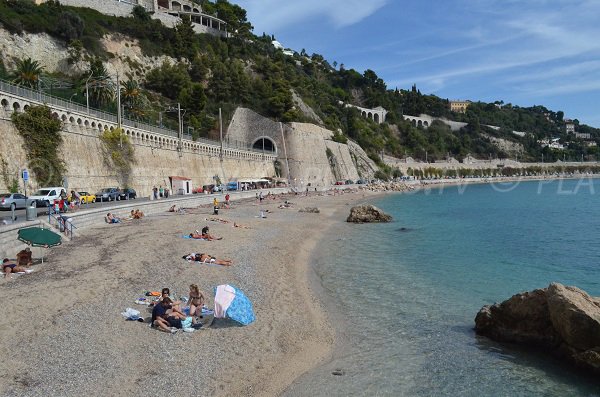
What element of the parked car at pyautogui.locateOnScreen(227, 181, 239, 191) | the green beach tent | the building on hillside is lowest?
the green beach tent

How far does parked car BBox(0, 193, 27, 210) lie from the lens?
23.0 meters

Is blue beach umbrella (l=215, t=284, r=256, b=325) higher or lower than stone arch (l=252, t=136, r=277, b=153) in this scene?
lower

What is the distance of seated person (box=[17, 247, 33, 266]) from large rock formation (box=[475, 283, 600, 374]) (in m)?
13.6

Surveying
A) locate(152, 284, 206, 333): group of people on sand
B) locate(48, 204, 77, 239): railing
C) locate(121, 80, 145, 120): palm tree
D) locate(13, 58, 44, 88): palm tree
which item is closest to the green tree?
locate(48, 204, 77, 239): railing

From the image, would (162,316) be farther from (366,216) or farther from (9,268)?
(366,216)

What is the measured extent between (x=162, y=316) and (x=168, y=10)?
106 m

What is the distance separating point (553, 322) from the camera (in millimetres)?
10305

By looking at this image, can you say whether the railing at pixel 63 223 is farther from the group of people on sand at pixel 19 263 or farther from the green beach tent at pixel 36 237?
the group of people on sand at pixel 19 263

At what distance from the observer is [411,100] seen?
7613 inches

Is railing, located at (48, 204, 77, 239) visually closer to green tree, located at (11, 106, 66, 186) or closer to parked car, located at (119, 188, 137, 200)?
green tree, located at (11, 106, 66, 186)

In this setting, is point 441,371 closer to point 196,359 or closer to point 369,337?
point 369,337

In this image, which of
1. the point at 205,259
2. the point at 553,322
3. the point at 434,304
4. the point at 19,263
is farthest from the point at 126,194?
the point at 553,322

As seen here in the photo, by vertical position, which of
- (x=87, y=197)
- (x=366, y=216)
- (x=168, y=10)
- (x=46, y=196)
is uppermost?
(x=168, y=10)

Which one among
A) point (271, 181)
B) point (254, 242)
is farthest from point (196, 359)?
point (271, 181)
